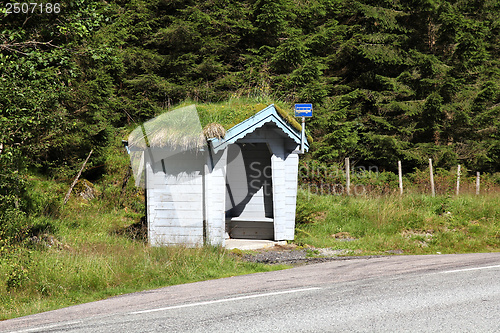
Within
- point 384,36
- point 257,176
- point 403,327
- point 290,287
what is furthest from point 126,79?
point 403,327

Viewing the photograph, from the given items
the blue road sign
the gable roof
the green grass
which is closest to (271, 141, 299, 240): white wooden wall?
the gable roof

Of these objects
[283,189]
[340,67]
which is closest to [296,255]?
[283,189]

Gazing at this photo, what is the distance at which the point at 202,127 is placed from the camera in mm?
10867

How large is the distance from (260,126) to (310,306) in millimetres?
6334

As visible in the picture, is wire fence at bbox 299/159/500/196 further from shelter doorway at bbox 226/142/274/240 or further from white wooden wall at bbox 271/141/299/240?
white wooden wall at bbox 271/141/299/240

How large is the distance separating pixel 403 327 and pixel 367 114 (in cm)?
2198

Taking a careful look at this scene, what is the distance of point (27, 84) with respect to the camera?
894cm

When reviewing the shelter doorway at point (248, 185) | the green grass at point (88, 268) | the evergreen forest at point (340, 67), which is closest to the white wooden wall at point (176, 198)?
the green grass at point (88, 268)

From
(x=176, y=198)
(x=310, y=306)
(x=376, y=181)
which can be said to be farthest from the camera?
(x=376, y=181)

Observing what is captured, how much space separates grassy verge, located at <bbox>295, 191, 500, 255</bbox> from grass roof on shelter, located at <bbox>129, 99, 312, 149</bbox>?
3.24 metres

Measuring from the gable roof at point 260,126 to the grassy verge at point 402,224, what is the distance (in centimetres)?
263

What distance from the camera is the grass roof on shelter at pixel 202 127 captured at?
1067 centimetres

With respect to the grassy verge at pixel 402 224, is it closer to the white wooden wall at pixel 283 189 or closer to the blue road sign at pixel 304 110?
the white wooden wall at pixel 283 189

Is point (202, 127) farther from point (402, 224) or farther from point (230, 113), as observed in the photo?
point (402, 224)
